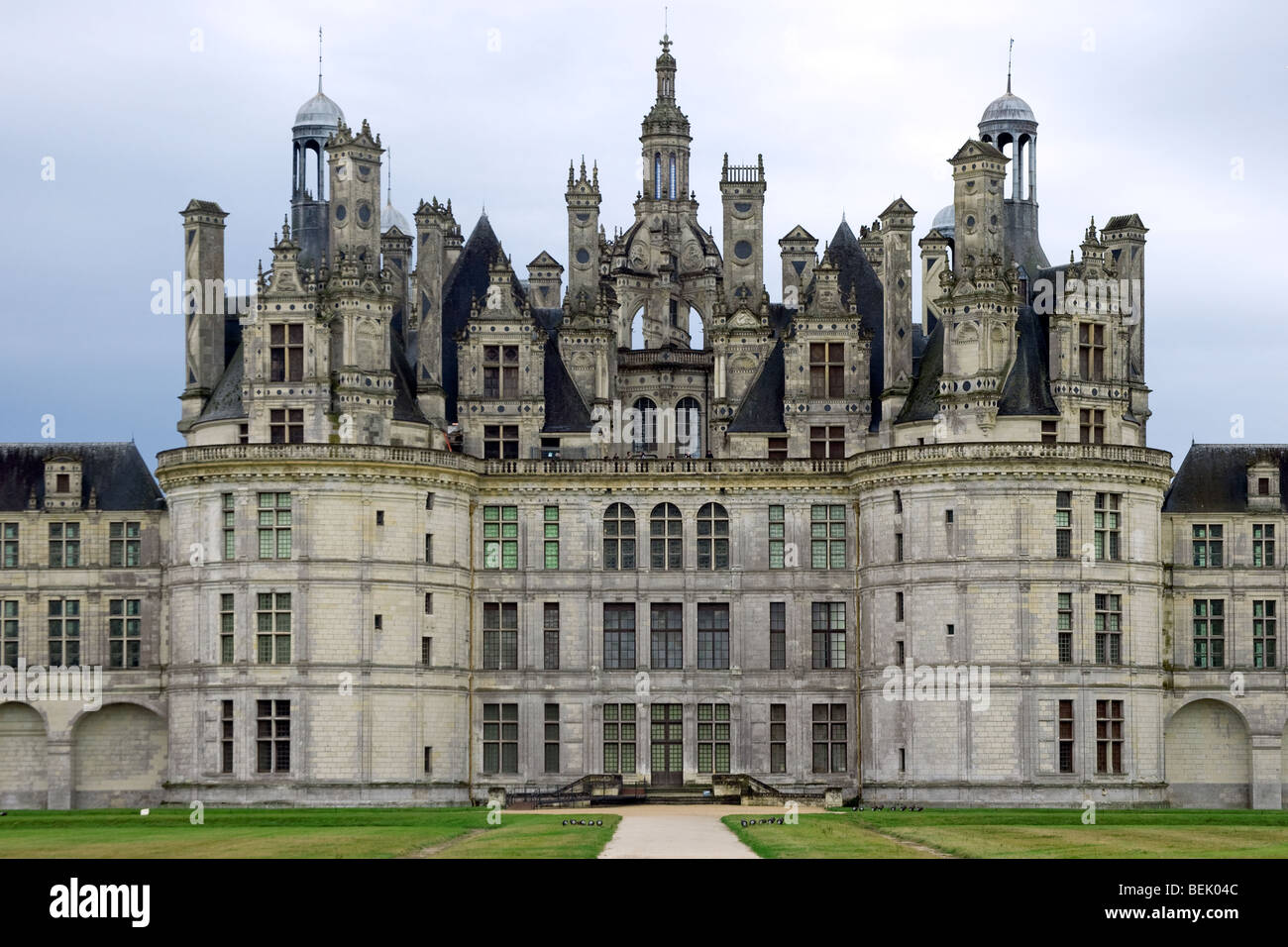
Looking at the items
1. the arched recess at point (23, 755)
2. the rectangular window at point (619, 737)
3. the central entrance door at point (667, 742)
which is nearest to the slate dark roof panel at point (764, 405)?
the central entrance door at point (667, 742)

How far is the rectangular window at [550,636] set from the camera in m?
77.6

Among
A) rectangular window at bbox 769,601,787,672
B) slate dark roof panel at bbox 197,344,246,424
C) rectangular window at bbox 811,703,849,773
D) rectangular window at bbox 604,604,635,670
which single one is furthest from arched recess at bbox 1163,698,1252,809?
slate dark roof panel at bbox 197,344,246,424

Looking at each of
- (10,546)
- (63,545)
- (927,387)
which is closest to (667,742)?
(927,387)

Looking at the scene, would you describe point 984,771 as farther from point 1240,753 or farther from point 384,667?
point 384,667

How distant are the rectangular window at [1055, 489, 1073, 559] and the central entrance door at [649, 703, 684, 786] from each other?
1324cm

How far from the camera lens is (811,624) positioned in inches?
3056

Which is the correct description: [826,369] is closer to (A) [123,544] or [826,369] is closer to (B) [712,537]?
(B) [712,537]

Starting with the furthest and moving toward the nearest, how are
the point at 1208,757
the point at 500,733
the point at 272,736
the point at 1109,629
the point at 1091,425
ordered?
the point at 1208,757
the point at 500,733
the point at 1091,425
the point at 1109,629
the point at 272,736

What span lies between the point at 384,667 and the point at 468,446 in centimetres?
895

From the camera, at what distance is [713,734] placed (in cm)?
7756

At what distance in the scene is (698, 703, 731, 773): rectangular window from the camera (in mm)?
77375

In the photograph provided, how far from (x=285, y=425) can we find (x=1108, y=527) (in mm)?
25090
